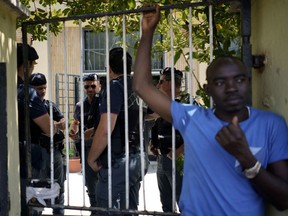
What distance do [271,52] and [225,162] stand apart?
811 mm

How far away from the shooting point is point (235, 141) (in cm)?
206

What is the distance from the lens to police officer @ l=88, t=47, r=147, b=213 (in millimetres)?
3768

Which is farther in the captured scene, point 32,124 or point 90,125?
point 90,125

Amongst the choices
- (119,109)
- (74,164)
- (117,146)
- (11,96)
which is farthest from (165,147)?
(74,164)

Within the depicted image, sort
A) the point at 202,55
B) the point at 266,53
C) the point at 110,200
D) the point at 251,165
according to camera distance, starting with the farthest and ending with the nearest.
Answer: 1. the point at 202,55
2. the point at 110,200
3. the point at 266,53
4. the point at 251,165

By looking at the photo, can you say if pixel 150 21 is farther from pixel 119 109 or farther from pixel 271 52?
pixel 119 109

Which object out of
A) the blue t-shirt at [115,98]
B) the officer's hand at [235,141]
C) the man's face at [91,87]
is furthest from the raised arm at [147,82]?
the man's face at [91,87]

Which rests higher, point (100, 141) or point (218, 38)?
point (218, 38)

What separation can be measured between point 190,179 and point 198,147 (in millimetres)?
162

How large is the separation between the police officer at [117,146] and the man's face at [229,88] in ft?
5.11

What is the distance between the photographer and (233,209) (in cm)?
224

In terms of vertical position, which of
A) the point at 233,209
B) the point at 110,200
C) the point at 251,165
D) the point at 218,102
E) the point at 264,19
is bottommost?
the point at 110,200

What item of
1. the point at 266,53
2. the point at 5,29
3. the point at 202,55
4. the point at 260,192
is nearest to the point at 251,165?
the point at 260,192

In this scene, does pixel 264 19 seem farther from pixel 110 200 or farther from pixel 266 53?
pixel 110 200
